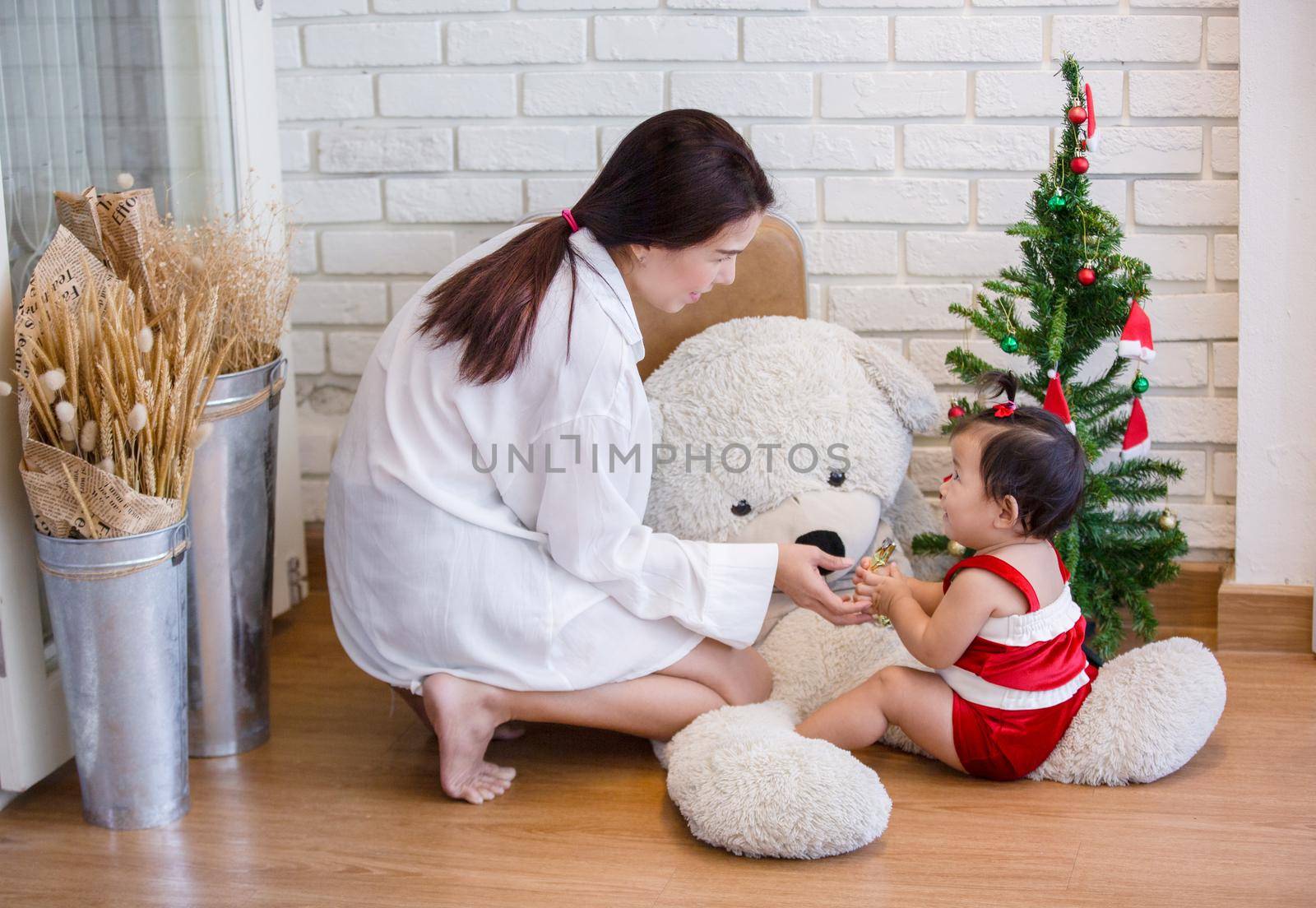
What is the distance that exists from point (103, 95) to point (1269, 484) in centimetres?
204

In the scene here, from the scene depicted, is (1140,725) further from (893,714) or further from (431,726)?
(431,726)

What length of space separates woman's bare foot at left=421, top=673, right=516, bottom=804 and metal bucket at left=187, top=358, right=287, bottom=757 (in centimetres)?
33

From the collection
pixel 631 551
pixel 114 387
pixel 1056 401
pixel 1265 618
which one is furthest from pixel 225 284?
pixel 1265 618

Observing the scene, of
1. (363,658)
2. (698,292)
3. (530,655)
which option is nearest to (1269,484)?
(698,292)

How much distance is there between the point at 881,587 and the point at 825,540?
182mm

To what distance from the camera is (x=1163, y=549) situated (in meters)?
2.10

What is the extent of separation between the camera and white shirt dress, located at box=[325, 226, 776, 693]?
5.59 feet

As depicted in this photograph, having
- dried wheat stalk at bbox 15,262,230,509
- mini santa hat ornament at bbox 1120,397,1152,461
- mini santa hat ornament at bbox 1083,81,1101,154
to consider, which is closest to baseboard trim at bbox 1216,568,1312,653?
mini santa hat ornament at bbox 1120,397,1152,461

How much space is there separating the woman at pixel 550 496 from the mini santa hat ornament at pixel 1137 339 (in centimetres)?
59

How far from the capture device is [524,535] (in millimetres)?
1771

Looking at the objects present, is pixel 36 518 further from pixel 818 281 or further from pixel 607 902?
pixel 818 281

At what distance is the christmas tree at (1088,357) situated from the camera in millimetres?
2010

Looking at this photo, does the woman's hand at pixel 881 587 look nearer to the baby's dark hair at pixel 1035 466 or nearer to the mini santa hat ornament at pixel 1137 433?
the baby's dark hair at pixel 1035 466

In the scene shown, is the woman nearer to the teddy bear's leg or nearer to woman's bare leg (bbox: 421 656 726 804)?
woman's bare leg (bbox: 421 656 726 804)
